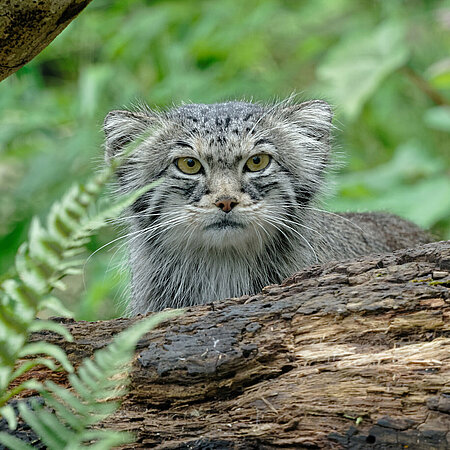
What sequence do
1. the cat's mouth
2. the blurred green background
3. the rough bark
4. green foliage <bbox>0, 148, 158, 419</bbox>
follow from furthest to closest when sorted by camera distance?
the blurred green background, the cat's mouth, the rough bark, green foliage <bbox>0, 148, 158, 419</bbox>

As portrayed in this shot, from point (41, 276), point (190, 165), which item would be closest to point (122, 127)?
point (190, 165)

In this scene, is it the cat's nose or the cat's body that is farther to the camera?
the cat's body

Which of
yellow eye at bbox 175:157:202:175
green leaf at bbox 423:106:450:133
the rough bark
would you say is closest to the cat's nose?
yellow eye at bbox 175:157:202:175

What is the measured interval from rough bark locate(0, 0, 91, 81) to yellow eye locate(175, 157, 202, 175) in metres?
1.78

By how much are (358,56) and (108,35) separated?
4.25 meters

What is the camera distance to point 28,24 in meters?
3.57

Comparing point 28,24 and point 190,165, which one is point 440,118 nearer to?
point 190,165

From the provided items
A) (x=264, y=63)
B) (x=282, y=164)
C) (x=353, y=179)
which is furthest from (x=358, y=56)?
(x=282, y=164)

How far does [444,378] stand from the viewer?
329 cm

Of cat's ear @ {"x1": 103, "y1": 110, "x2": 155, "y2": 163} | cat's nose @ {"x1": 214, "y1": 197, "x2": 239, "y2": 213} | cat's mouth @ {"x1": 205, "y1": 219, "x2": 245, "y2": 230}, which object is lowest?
cat's mouth @ {"x1": 205, "y1": 219, "x2": 245, "y2": 230}

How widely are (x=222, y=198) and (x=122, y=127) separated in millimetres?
1407

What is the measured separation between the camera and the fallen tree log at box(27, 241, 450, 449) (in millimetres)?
3256

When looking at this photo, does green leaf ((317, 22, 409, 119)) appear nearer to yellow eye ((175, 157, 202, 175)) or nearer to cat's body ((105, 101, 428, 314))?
cat's body ((105, 101, 428, 314))

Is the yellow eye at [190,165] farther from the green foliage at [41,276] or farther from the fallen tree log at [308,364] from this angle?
the green foliage at [41,276]
